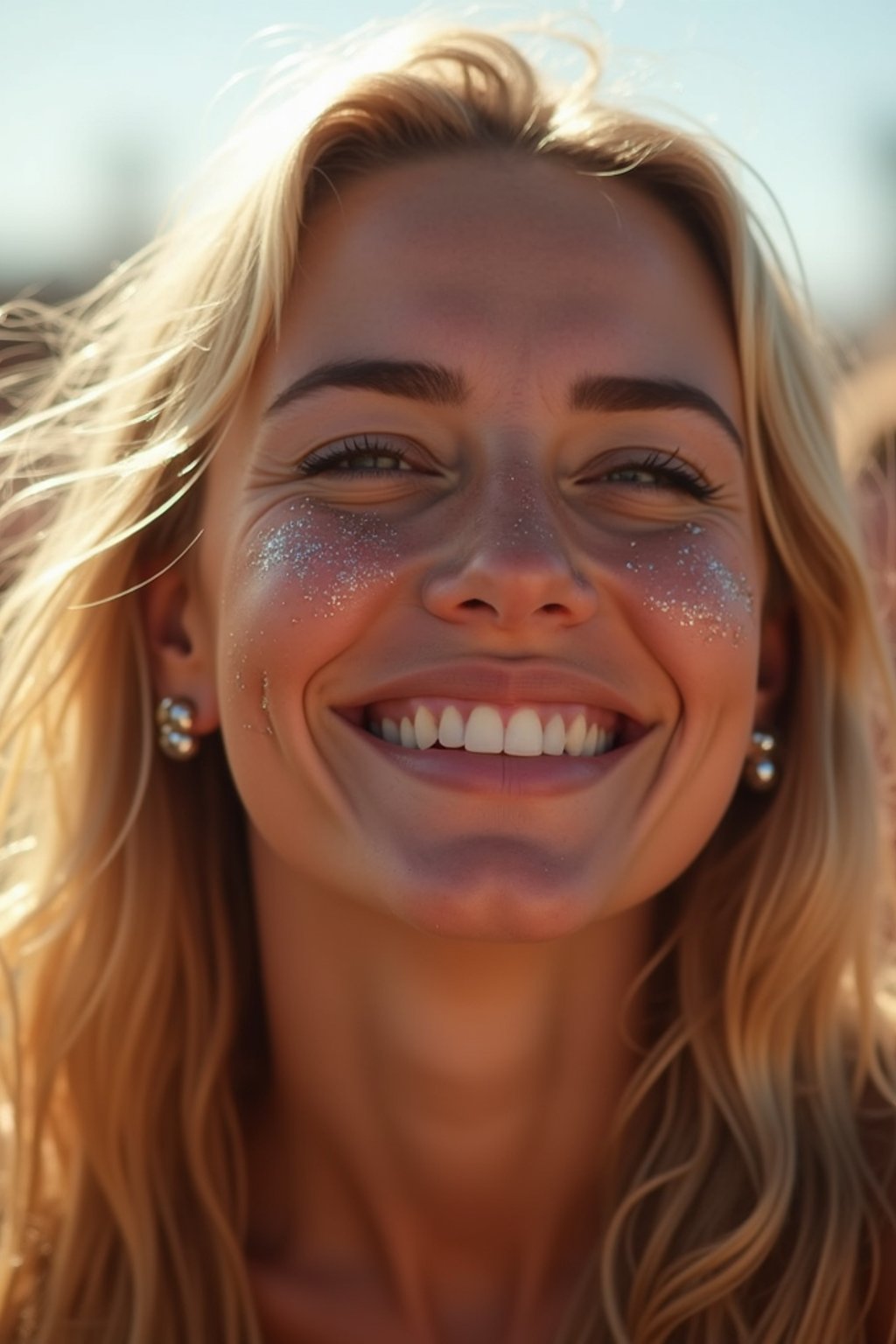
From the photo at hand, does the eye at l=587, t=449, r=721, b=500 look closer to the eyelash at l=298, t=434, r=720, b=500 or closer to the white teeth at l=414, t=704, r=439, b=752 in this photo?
the eyelash at l=298, t=434, r=720, b=500

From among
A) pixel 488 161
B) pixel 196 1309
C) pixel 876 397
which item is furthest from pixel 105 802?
pixel 876 397

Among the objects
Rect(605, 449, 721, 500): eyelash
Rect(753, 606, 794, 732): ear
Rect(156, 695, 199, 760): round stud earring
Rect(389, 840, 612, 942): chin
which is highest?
Rect(605, 449, 721, 500): eyelash

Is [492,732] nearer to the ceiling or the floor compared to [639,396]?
nearer to the floor

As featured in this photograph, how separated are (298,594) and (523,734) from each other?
0.33 m

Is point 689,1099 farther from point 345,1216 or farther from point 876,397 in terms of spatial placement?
point 876,397

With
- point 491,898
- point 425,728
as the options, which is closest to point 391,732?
point 425,728

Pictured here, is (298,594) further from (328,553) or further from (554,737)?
(554,737)

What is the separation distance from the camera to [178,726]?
8.20 feet

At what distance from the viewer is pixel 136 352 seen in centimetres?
256

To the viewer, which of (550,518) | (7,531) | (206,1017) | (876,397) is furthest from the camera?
(7,531)

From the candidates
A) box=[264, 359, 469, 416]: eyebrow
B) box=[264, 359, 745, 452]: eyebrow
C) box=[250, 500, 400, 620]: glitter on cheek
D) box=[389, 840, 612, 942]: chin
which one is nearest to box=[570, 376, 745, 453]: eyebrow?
box=[264, 359, 745, 452]: eyebrow

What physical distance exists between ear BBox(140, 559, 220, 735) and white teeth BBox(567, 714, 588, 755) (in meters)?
0.56

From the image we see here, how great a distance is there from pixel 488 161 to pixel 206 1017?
136 centimetres

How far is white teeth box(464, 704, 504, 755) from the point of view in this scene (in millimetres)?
2105
